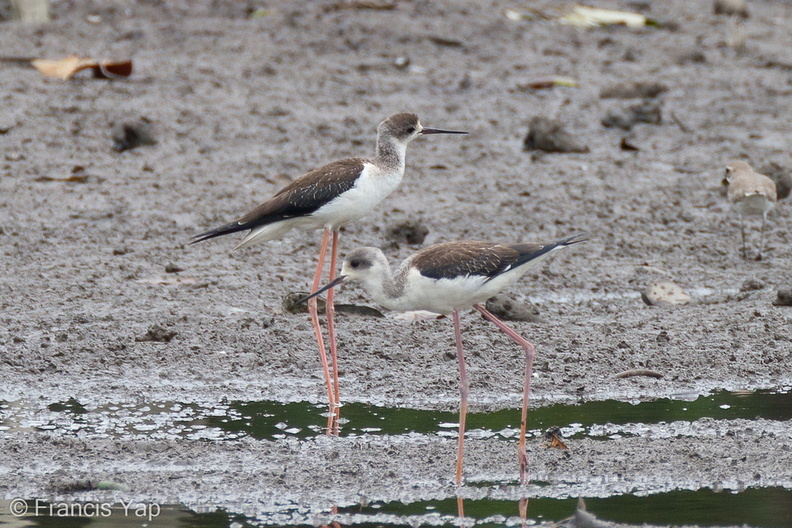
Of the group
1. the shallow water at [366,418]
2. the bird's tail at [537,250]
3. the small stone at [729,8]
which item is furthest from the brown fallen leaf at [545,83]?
the bird's tail at [537,250]

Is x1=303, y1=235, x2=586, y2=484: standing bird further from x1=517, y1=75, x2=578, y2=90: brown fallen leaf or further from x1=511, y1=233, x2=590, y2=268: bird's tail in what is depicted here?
x1=517, y1=75, x2=578, y2=90: brown fallen leaf

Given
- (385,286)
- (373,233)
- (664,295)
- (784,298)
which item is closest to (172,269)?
(373,233)

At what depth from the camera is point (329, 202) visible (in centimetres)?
627

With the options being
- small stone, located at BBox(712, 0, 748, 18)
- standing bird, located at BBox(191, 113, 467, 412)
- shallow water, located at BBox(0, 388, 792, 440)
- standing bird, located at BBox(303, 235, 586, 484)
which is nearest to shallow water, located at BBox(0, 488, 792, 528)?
standing bird, located at BBox(303, 235, 586, 484)

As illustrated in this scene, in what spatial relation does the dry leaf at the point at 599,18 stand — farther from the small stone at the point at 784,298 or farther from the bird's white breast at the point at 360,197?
the bird's white breast at the point at 360,197

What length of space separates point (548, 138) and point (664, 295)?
135 inches

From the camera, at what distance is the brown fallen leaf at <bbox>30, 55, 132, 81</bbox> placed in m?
11.8

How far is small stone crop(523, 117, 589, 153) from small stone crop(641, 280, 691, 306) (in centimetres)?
329

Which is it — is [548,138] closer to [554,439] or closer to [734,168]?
[734,168]

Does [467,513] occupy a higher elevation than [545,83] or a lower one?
higher

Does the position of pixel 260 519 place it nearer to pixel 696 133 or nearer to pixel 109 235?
pixel 109 235

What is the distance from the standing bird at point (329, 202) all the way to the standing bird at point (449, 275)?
2.79 feet

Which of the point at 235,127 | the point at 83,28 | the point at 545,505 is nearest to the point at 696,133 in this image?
the point at 235,127

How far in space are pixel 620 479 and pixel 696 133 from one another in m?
7.59
